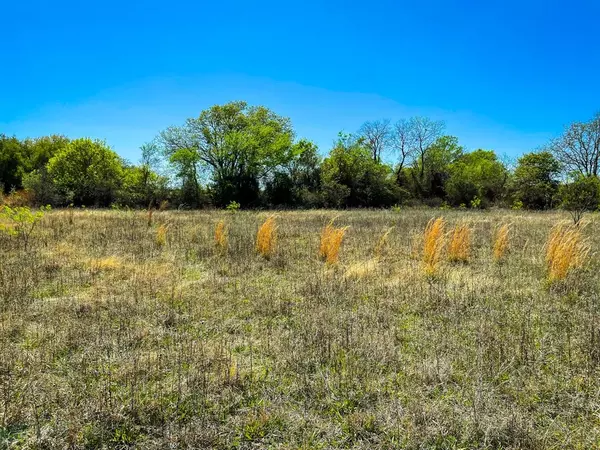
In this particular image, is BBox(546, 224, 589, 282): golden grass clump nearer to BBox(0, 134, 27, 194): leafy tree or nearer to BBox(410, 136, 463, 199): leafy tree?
BBox(410, 136, 463, 199): leafy tree

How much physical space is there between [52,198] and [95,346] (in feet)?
102

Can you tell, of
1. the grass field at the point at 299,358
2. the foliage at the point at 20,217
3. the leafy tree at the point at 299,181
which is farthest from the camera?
the leafy tree at the point at 299,181

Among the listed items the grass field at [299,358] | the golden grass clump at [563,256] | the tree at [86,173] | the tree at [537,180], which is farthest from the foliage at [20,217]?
the tree at [537,180]

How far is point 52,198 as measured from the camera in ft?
94.0

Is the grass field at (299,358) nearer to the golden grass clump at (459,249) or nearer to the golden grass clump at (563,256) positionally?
the golden grass clump at (563,256)

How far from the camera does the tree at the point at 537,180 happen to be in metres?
30.9

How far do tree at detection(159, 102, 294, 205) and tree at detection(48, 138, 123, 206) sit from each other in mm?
6011

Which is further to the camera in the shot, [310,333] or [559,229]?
[559,229]

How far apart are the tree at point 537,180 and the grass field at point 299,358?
93.8 ft

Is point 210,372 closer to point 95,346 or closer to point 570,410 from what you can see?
point 95,346

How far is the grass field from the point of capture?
2.48m

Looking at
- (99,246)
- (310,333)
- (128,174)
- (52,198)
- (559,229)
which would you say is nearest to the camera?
(310,333)

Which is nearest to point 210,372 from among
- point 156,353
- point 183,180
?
point 156,353

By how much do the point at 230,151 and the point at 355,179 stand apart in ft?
44.9
